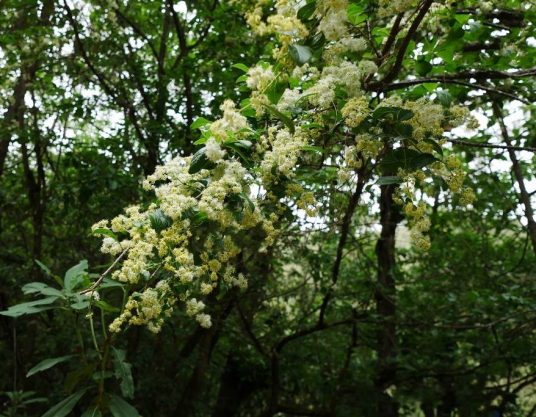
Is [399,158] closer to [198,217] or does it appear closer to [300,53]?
[300,53]

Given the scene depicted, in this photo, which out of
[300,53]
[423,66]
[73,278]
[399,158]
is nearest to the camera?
[300,53]

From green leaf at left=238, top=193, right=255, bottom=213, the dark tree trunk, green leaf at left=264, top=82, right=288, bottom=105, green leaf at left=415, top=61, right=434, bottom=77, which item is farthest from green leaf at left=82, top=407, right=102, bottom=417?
the dark tree trunk

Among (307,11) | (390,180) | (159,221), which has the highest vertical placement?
(307,11)

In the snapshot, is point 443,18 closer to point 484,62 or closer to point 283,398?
point 484,62

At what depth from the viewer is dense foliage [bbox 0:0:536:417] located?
133cm

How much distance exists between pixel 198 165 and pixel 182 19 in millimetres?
4324

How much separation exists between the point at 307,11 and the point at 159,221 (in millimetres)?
630

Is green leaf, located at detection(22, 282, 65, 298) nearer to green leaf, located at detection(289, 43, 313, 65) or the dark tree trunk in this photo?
green leaf, located at detection(289, 43, 313, 65)

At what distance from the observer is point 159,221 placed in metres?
1.24

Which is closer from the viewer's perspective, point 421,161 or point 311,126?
point 421,161

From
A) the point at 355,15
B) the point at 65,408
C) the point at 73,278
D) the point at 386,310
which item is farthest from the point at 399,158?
the point at 386,310

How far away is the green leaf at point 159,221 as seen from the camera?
123 centimetres

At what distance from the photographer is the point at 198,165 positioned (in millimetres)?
1278

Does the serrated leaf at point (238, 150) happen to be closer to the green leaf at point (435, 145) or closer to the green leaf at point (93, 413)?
the green leaf at point (435, 145)
